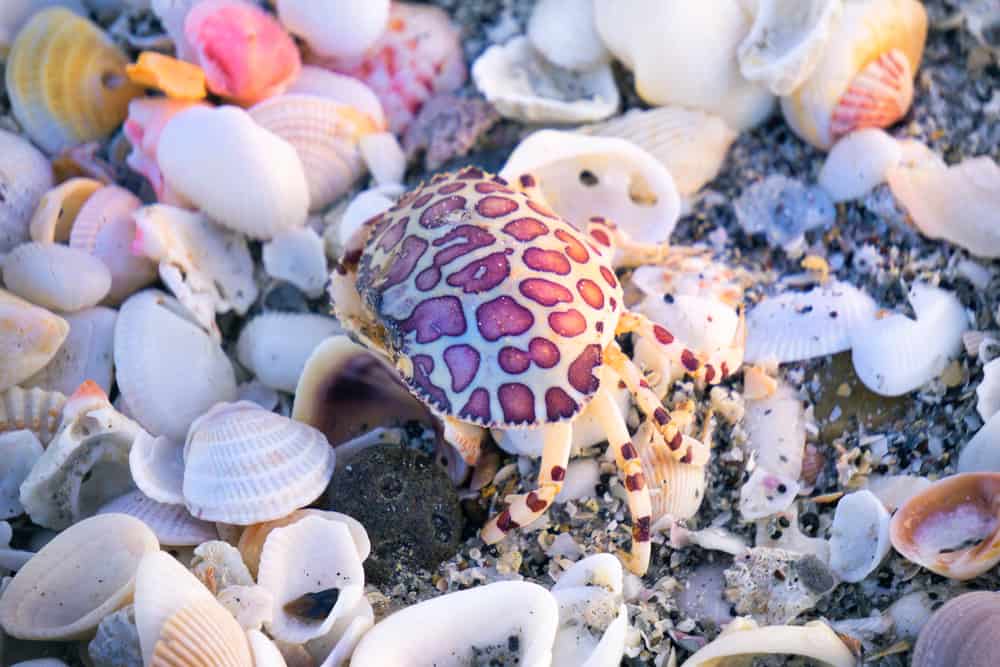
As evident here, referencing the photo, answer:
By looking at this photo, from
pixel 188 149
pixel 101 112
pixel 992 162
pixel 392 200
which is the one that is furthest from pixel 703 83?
pixel 101 112

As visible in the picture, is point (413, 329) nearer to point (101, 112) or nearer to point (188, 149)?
point (188, 149)

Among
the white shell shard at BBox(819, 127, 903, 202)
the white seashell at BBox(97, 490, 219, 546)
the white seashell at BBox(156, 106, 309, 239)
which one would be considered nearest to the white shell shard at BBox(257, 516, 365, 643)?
the white seashell at BBox(97, 490, 219, 546)

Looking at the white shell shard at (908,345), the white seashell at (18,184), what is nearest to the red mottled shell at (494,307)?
the white shell shard at (908,345)

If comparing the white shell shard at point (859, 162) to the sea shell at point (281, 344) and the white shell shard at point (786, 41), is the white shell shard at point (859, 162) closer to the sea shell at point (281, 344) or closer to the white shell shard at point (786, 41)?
the white shell shard at point (786, 41)

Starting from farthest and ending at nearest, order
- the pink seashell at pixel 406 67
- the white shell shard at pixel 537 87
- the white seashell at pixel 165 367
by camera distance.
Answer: the pink seashell at pixel 406 67 < the white shell shard at pixel 537 87 < the white seashell at pixel 165 367

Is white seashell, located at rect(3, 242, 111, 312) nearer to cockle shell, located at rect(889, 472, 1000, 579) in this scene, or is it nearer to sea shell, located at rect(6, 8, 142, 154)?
sea shell, located at rect(6, 8, 142, 154)

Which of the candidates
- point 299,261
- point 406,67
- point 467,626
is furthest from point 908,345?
point 406,67

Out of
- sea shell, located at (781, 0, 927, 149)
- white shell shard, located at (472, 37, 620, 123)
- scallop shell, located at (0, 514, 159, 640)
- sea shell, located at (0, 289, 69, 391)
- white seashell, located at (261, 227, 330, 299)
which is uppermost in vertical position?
sea shell, located at (781, 0, 927, 149)
